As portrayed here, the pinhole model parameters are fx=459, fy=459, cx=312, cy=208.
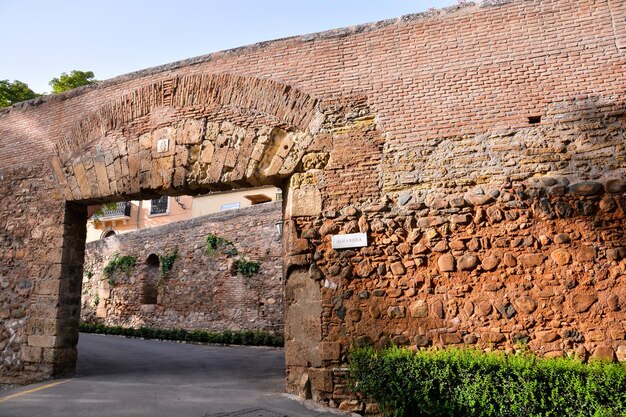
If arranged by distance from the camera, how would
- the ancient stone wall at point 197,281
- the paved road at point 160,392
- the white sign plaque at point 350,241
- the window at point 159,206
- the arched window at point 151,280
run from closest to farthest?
the paved road at point 160,392
the white sign plaque at point 350,241
the ancient stone wall at point 197,281
the arched window at point 151,280
the window at point 159,206

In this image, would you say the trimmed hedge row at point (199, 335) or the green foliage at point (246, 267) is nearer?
the trimmed hedge row at point (199, 335)

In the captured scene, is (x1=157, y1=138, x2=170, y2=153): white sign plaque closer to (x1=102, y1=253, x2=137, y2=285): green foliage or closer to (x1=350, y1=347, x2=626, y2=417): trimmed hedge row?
(x1=350, y1=347, x2=626, y2=417): trimmed hedge row

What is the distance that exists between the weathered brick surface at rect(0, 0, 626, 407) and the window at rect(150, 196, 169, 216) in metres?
18.4

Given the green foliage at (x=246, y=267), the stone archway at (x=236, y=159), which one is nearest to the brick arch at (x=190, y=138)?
the stone archway at (x=236, y=159)

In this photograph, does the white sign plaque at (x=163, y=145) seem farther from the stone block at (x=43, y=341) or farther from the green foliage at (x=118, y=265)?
the green foliage at (x=118, y=265)

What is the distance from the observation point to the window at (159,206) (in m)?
24.7

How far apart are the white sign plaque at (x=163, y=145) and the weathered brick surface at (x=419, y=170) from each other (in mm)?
89

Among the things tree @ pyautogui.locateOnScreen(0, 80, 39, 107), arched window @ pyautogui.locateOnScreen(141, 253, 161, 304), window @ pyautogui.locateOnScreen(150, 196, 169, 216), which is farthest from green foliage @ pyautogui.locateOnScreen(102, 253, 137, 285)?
window @ pyautogui.locateOnScreen(150, 196, 169, 216)

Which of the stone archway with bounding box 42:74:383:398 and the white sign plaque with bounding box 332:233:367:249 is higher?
the stone archway with bounding box 42:74:383:398

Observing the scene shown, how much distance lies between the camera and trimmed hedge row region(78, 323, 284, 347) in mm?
12055

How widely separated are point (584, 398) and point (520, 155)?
2.49 m

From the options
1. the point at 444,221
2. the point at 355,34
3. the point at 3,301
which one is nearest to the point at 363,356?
the point at 444,221

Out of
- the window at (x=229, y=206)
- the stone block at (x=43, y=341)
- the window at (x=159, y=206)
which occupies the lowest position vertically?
the stone block at (x=43, y=341)

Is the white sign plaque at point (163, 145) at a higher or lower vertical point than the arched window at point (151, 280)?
higher
